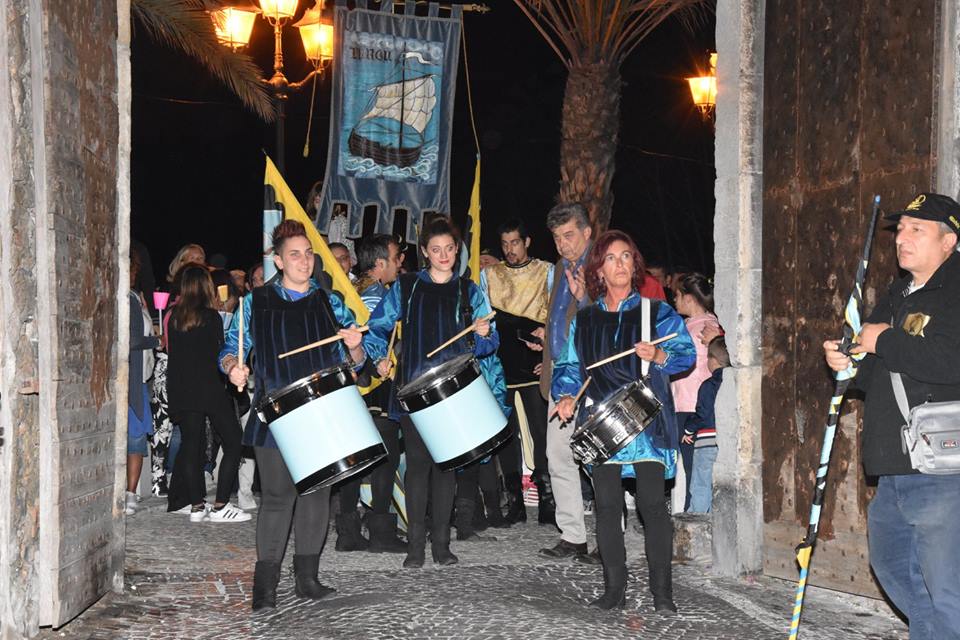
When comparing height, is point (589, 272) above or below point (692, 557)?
above

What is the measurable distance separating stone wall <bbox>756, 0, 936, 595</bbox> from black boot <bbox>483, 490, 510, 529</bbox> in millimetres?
2463

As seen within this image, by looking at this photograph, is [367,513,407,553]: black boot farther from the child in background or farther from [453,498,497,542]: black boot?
the child in background

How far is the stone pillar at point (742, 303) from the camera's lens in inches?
287

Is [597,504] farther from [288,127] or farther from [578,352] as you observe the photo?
[288,127]

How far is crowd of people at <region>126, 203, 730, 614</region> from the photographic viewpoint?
21.1ft

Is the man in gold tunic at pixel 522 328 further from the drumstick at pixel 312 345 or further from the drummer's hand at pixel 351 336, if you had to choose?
the drumstick at pixel 312 345

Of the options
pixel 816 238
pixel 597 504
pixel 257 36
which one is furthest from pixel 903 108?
pixel 257 36

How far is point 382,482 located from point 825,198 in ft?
11.6

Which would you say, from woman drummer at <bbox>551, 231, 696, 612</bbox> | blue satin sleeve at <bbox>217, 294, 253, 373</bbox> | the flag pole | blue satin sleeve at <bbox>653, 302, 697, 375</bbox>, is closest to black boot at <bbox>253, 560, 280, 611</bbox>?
blue satin sleeve at <bbox>217, 294, 253, 373</bbox>

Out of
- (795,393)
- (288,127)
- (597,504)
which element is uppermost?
(288,127)

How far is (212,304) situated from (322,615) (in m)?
3.80

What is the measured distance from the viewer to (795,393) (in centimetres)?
702

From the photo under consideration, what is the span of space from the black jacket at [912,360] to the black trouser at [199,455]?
18.4 feet

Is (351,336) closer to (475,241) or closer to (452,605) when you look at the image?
(452,605)
